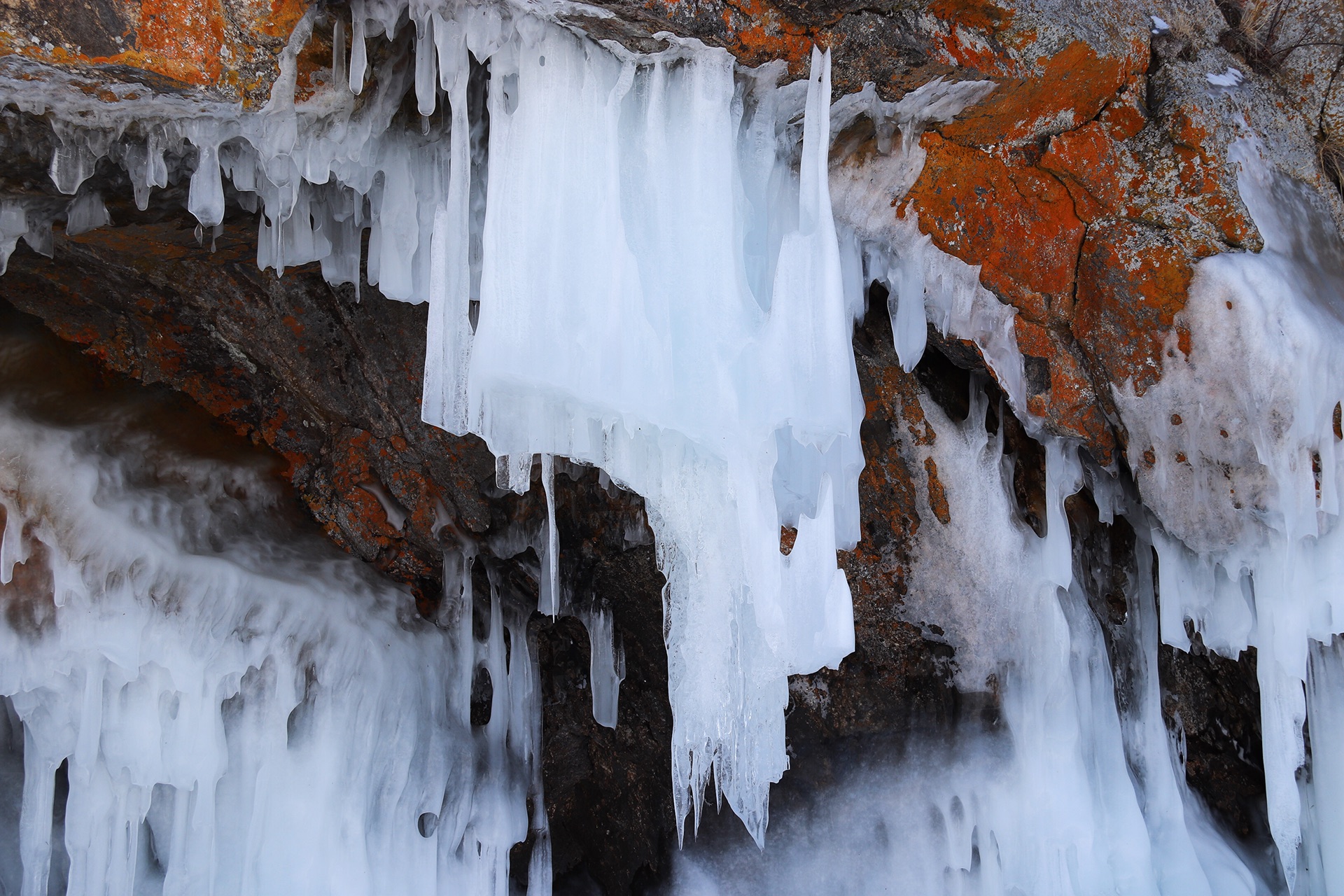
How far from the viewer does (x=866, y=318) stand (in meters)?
3.95

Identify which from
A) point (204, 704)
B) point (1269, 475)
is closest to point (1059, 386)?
point (1269, 475)

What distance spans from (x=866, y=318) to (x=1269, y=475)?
1602 mm

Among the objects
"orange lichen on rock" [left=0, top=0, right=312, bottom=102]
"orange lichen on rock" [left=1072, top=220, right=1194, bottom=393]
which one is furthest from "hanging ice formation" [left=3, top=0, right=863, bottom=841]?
"orange lichen on rock" [left=1072, top=220, right=1194, bottom=393]

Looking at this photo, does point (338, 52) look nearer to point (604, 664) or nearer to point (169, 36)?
point (169, 36)

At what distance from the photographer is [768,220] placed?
3182 mm

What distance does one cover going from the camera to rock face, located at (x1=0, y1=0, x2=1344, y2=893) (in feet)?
9.24

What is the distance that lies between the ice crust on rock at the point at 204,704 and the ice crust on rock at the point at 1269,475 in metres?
3.34

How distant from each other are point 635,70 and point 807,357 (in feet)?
3.41

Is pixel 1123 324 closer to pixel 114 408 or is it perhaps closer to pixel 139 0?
pixel 139 0

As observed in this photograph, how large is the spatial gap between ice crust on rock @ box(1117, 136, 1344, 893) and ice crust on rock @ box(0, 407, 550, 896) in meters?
3.34

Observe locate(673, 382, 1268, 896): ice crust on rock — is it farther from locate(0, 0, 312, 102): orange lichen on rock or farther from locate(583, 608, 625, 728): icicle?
locate(0, 0, 312, 102): orange lichen on rock

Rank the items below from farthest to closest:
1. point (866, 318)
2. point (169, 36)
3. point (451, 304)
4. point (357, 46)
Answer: point (866, 318) → point (451, 304) → point (357, 46) → point (169, 36)

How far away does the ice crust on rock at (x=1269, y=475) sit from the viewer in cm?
318

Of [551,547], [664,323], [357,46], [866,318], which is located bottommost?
[551,547]
